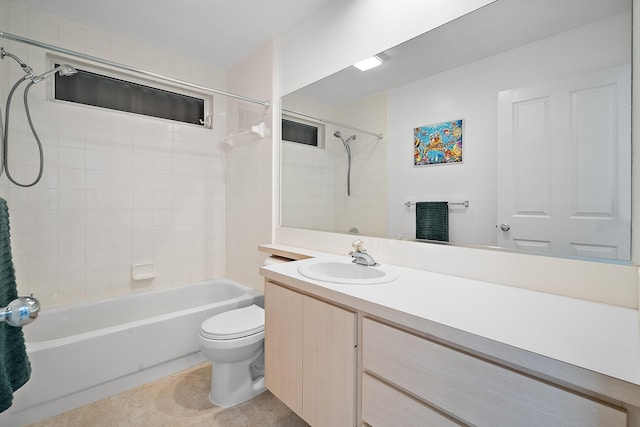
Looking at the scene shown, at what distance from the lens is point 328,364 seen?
3.50 ft

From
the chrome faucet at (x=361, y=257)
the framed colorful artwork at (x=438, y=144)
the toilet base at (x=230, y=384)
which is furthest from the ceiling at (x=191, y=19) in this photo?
the toilet base at (x=230, y=384)

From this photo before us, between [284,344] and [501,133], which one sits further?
[284,344]

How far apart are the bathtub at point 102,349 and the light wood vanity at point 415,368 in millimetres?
960

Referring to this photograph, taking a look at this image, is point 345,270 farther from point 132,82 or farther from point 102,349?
point 132,82

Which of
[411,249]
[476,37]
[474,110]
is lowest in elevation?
[411,249]

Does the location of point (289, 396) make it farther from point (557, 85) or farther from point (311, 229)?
point (557, 85)

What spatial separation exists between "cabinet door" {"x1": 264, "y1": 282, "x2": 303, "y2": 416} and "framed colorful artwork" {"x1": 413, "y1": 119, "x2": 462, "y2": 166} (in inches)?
34.6

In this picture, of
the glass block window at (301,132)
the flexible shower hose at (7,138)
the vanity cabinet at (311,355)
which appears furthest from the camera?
the glass block window at (301,132)

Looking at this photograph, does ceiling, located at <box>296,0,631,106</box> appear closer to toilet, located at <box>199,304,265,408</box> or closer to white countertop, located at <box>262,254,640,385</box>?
white countertop, located at <box>262,254,640,385</box>

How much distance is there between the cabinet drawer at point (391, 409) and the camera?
780mm

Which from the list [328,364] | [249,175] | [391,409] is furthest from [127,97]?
[391,409]

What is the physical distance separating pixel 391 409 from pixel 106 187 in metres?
2.45

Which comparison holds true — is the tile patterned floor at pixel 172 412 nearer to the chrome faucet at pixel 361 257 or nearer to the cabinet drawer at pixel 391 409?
the cabinet drawer at pixel 391 409

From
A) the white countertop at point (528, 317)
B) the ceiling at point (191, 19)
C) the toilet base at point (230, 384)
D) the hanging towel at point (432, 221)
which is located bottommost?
the toilet base at point (230, 384)
